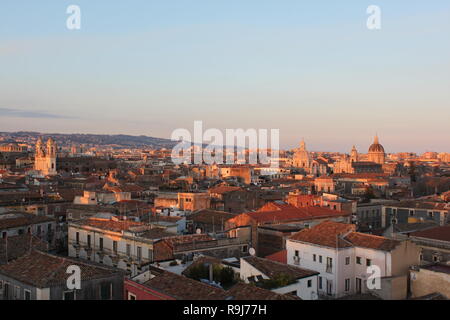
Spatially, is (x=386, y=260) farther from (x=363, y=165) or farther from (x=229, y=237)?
(x=363, y=165)

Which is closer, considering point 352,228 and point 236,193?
point 352,228

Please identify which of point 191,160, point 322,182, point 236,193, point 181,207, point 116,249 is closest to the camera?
point 116,249

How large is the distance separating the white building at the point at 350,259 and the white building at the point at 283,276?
9.78ft

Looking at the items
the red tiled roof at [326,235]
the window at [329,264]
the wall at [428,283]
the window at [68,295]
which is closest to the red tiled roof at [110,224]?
the red tiled roof at [326,235]

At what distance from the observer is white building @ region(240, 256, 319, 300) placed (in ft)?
61.7

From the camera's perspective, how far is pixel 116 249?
1074 inches

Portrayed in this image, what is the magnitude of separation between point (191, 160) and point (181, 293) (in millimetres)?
179501

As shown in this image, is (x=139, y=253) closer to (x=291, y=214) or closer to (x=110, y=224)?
(x=110, y=224)

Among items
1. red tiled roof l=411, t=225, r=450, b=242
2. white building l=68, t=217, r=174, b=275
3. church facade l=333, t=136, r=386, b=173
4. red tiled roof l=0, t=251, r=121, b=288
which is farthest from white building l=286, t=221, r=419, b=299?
church facade l=333, t=136, r=386, b=173

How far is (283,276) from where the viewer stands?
18656mm

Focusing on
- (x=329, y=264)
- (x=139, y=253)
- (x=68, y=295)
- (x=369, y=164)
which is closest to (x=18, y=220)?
(x=139, y=253)

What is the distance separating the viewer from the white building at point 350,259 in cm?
2245
